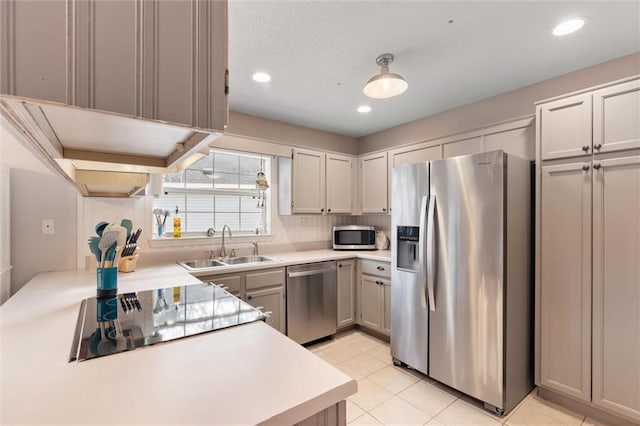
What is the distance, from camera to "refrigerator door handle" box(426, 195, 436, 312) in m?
2.30

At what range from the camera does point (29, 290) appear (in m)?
1.68

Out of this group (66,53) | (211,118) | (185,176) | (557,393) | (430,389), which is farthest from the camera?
(185,176)

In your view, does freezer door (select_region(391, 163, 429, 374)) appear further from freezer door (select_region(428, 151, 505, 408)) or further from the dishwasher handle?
the dishwasher handle

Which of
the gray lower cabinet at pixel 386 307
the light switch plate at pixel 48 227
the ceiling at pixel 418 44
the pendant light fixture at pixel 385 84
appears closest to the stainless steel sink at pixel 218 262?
the light switch plate at pixel 48 227

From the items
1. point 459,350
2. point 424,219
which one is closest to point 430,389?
point 459,350

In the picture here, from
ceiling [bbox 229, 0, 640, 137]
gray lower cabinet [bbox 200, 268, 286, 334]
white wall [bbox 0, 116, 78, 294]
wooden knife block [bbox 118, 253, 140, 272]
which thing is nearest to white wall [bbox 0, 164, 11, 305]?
white wall [bbox 0, 116, 78, 294]

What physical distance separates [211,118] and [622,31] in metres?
2.60

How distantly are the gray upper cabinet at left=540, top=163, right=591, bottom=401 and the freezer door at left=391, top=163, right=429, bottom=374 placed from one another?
0.85 metres

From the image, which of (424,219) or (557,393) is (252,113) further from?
(557,393)

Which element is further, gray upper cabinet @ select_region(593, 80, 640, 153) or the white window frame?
the white window frame

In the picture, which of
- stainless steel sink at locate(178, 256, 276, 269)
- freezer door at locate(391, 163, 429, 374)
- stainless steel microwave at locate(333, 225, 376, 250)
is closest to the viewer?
freezer door at locate(391, 163, 429, 374)

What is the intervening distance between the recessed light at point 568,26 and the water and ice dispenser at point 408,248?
1583 millimetres

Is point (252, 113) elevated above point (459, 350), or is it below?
above

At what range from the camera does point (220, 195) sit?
323 cm
